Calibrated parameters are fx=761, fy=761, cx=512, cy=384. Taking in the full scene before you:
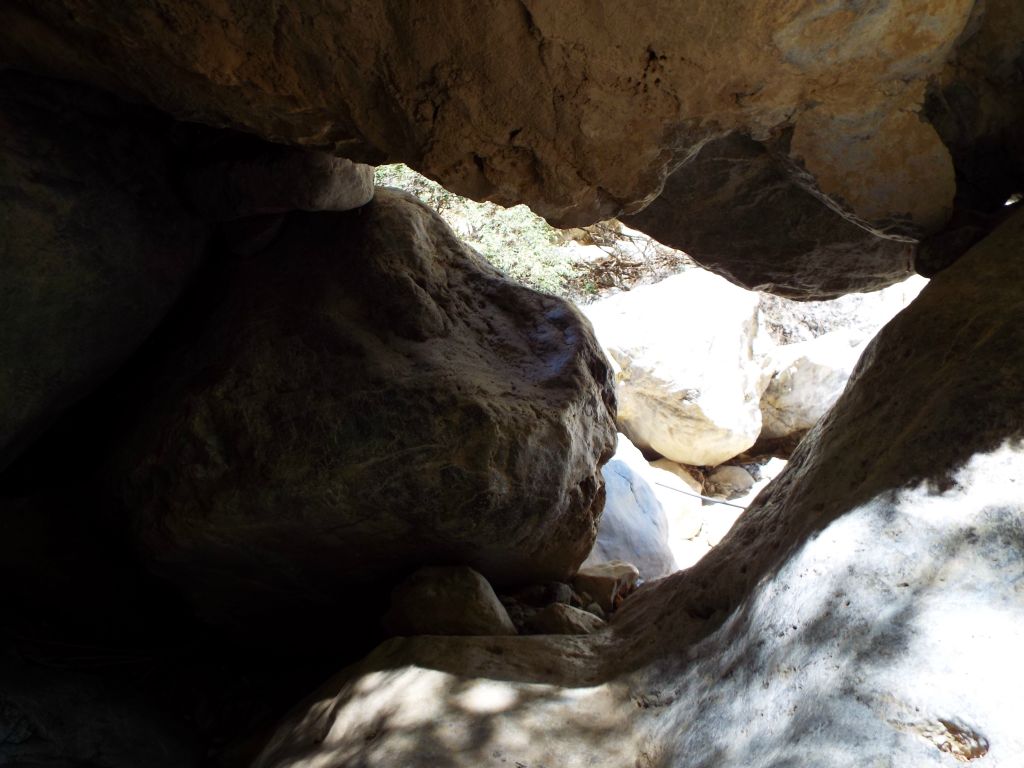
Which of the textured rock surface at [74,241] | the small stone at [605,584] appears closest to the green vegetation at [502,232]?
the small stone at [605,584]

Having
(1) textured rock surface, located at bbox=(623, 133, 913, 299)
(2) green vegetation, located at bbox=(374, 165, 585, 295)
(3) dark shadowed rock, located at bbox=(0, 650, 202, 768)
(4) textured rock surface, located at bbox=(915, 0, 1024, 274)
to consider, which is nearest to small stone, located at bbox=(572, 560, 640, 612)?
(1) textured rock surface, located at bbox=(623, 133, 913, 299)

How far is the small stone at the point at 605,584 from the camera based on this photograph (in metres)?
2.81

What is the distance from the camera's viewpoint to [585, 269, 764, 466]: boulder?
6883 millimetres

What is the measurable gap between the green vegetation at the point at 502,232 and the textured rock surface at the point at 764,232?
4.02 m

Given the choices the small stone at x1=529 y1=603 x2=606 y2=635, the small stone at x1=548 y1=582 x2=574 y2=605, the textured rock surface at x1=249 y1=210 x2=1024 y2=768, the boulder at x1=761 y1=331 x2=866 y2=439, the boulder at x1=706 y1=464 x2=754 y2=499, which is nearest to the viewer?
the textured rock surface at x1=249 y1=210 x2=1024 y2=768

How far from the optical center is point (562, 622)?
7.70 feet

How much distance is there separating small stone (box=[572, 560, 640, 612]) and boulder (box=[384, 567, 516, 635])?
0.60 meters

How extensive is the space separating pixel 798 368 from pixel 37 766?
6734 mm

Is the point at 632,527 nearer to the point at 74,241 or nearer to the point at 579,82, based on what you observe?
the point at 579,82

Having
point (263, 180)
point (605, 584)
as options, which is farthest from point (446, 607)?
point (263, 180)

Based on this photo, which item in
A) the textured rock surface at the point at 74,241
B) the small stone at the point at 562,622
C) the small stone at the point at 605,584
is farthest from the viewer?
the small stone at the point at 605,584

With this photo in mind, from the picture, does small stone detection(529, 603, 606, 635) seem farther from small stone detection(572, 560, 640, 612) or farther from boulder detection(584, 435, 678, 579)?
boulder detection(584, 435, 678, 579)

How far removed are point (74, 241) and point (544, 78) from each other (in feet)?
4.35

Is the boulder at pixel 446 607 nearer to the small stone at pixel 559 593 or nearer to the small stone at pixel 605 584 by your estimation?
the small stone at pixel 559 593
